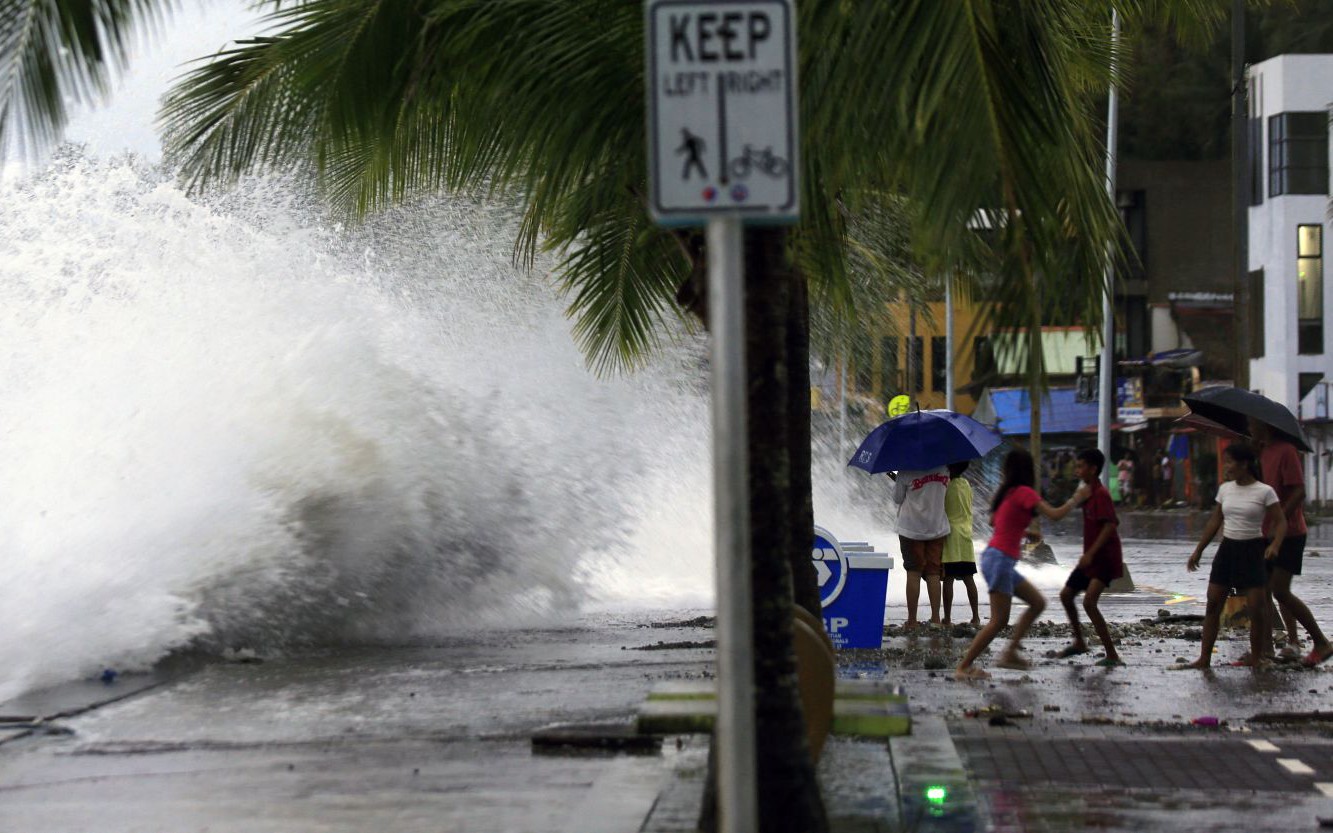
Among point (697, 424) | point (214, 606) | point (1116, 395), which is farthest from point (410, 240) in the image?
point (1116, 395)

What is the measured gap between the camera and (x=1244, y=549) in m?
11.8

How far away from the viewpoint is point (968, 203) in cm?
612

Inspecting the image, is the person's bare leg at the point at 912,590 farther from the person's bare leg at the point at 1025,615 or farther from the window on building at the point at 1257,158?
the window on building at the point at 1257,158

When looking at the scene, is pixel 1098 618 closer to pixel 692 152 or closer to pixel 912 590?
pixel 912 590

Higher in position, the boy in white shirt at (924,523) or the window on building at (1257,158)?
the window on building at (1257,158)

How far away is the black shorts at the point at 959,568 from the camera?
609 inches

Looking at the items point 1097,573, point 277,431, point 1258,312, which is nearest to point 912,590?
point 1097,573

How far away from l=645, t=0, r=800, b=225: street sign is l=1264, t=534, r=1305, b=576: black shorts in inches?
338

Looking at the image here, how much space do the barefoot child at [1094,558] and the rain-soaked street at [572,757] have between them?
32 cm

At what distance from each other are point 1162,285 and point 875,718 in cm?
5966

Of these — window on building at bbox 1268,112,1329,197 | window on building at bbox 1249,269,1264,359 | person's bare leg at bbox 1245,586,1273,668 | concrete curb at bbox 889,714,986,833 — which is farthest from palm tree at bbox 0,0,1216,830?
window on building at bbox 1249,269,1264,359

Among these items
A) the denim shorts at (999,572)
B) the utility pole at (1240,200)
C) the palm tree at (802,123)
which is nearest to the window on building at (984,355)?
the palm tree at (802,123)

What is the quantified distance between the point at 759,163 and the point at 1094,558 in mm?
8173

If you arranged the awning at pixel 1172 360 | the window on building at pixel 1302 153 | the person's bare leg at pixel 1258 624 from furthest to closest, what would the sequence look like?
the awning at pixel 1172 360 < the window on building at pixel 1302 153 < the person's bare leg at pixel 1258 624
